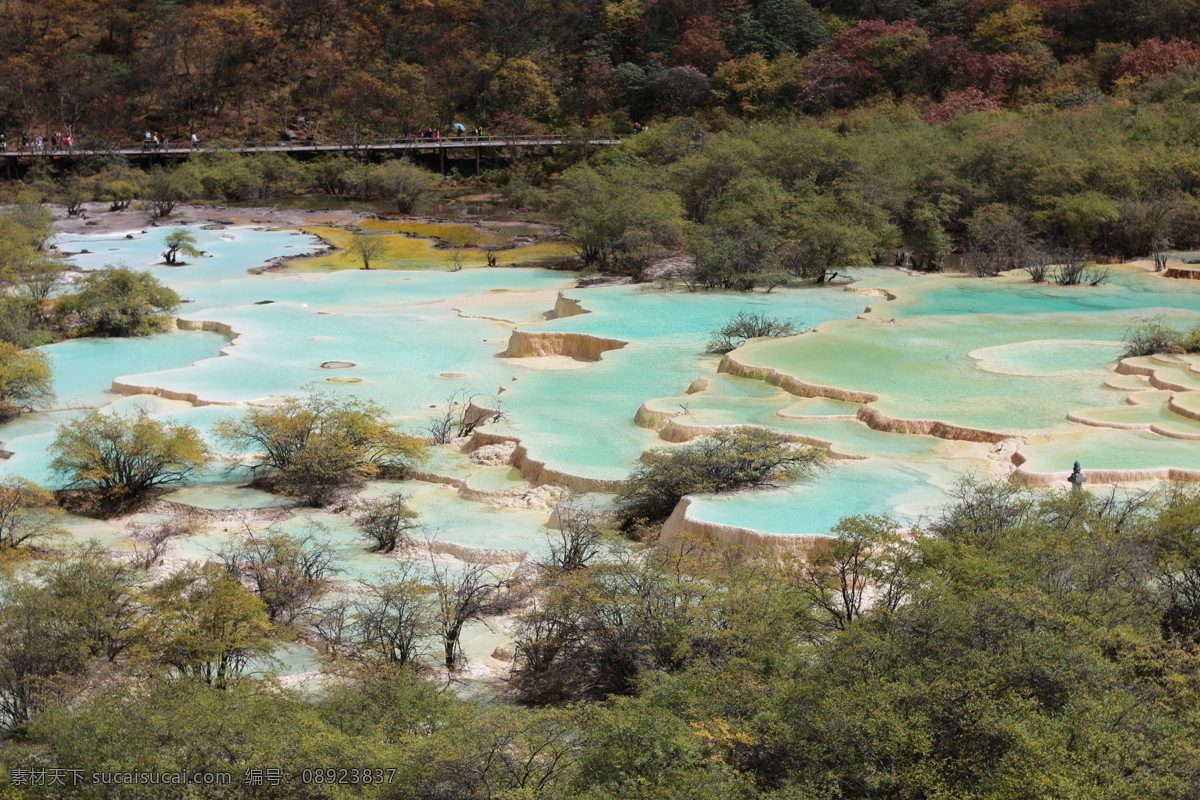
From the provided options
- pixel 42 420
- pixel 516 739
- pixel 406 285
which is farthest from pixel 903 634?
pixel 406 285

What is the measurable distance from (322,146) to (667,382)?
157ft

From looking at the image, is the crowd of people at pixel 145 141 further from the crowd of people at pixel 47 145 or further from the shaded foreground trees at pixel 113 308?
the shaded foreground trees at pixel 113 308

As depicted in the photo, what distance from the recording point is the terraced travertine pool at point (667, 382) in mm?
14562

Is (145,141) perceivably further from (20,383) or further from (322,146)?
(20,383)

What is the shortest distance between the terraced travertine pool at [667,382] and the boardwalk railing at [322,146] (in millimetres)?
32521

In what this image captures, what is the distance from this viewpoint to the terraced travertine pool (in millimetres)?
14562

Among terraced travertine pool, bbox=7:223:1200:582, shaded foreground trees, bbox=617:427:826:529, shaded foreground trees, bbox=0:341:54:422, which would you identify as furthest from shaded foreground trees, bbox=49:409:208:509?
shaded foreground trees, bbox=617:427:826:529

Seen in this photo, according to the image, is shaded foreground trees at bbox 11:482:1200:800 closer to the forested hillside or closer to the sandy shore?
the sandy shore

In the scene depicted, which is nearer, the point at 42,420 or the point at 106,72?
the point at 42,420

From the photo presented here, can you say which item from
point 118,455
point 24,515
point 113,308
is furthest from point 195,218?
point 24,515

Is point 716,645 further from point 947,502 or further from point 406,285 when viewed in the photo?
point 406,285

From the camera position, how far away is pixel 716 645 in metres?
9.85

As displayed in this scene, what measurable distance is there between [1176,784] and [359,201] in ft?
176

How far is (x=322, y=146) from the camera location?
63.4 meters
